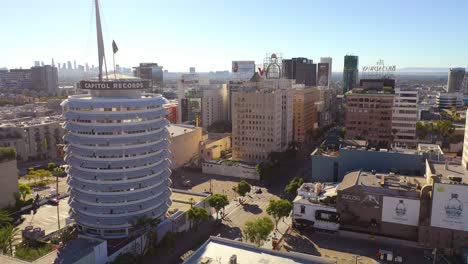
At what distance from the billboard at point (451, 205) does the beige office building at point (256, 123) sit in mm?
75617

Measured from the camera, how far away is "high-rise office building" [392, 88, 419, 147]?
167 m

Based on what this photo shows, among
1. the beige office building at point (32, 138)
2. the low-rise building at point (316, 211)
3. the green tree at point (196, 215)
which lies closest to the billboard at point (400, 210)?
the low-rise building at point (316, 211)

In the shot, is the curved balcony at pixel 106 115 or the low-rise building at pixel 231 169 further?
the low-rise building at pixel 231 169

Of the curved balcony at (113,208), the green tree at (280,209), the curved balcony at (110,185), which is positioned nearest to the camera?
the curved balcony at (110,185)

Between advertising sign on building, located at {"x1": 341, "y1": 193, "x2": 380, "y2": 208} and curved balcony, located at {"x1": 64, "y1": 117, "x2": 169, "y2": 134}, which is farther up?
curved balcony, located at {"x1": 64, "y1": 117, "x2": 169, "y2": 134}

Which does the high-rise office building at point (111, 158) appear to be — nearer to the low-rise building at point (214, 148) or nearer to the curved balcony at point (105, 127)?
the curved balcony at point (105, 127)

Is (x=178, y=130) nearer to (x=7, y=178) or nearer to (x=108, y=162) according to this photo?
(x=7, y=178)

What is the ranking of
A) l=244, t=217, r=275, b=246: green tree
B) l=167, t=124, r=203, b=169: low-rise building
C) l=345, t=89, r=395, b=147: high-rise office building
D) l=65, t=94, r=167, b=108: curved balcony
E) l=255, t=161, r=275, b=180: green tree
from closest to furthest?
l=244, t=217, r=275, b=246: green tree
l=65, t=94, r=167, b=108: curved balcony
l=255, t=161, r=275, b=180: green tree
l=167, t=124, r=203, b=169: low-rise building
l=345, t=89, r=395, b=147: high-rise office building

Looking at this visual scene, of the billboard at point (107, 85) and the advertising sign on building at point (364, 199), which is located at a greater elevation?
the billboard at point (107, 85)

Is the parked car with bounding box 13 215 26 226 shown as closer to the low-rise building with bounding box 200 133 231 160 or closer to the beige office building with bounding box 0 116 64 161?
the beige office building with bounding box 0 116 64 161

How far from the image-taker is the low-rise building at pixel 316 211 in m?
91.4

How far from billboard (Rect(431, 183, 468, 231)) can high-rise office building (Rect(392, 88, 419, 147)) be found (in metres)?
90.4

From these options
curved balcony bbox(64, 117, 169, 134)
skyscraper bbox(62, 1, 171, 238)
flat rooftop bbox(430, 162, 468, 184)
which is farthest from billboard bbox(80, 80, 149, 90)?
flat rooftop bbox(430, 162, 468, 184)

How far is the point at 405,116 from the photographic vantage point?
6639 inches
